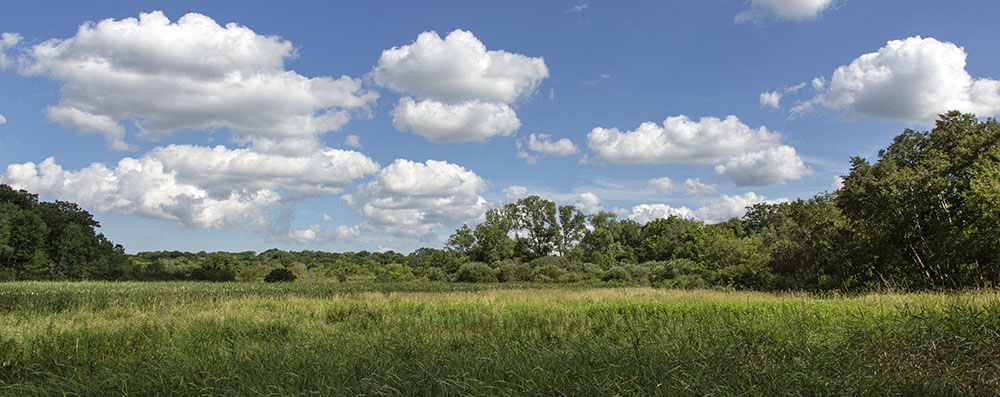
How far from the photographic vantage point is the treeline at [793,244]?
2322cm

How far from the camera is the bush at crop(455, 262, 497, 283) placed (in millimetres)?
55250

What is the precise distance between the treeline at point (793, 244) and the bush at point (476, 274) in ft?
0.45

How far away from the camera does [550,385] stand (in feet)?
13.5

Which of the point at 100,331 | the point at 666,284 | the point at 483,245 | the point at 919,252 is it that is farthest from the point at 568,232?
the point at 100,331

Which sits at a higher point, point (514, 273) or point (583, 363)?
point (583, 363)

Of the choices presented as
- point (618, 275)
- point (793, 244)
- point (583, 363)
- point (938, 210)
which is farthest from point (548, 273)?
point (583, 363)

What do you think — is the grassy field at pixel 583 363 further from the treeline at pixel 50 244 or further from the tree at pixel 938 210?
the treeline at pixel 50 244

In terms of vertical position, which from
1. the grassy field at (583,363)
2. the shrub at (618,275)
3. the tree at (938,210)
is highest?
the tree at (938,210)

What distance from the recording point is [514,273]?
5791cm

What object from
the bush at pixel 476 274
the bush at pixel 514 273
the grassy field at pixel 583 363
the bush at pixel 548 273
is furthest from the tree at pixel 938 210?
the bush at pixel 476 274

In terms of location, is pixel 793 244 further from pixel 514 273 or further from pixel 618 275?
pixel 514 273

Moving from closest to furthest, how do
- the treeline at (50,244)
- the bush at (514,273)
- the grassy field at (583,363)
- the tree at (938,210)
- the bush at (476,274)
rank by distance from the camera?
the grassy field at (583,363)
the tree at (938,210)
the treeline at (50,244)
the bush at (476,274)
the bush at (514,273)

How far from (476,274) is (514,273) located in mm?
4470

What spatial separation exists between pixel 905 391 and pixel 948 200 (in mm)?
26422
